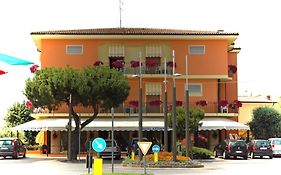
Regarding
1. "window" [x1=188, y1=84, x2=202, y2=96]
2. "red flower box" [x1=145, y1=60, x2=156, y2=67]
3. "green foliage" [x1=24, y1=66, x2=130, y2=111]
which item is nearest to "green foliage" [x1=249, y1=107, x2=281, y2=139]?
"window" [x1=188, y1=84, x2=202, y2=96]

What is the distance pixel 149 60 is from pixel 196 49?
185 inches

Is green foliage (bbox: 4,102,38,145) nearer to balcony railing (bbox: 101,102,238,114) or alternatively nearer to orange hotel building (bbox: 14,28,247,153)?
orange hotel building (bbox: 14,28,247,153)

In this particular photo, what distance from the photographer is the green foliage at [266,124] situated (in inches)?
2667

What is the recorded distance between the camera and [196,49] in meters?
54.7

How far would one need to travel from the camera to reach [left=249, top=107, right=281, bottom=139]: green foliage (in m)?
67.8

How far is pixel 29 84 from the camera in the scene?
4241 centimetres

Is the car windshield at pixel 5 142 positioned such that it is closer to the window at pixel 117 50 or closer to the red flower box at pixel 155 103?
the window at pixel 117 50

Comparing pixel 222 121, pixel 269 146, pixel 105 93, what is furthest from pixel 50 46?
pixel 269 146

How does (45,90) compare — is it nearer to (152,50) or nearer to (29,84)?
(29,84)

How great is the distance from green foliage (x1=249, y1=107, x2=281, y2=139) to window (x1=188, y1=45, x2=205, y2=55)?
17005 mm

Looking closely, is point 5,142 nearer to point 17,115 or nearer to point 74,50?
point 74,50

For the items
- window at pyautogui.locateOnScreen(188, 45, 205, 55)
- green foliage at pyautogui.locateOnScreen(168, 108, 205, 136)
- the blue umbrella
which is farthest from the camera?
window at pyautogui.locateOnScreen(188, 45, 205, 55)

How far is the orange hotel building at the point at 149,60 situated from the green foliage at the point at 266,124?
1421 centimetres

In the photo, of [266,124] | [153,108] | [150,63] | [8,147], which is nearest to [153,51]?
[150,63]
